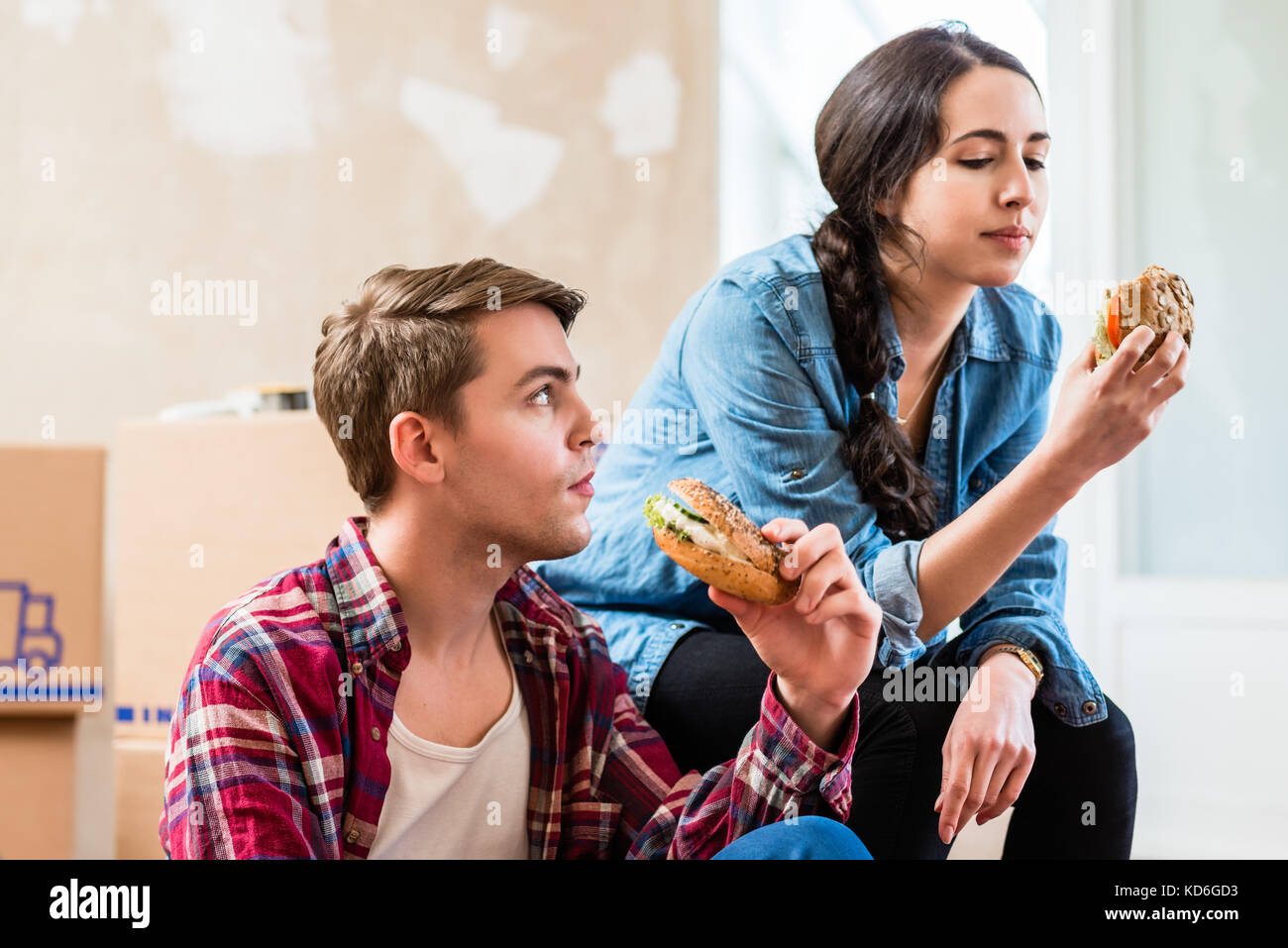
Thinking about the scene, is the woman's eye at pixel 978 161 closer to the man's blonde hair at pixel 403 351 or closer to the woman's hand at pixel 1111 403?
the woman's hand at pixel 1111 403

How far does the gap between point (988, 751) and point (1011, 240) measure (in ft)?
1.47

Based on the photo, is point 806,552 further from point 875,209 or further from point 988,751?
point 875,209

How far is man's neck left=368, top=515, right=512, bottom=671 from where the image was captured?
0.92 metres

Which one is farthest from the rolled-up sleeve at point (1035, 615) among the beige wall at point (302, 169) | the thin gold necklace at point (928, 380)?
the beige wall at point (302, 169)

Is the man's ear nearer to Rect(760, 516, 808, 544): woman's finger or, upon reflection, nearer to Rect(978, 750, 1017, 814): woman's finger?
Rect(760, 516, 808, 544): woman's finger

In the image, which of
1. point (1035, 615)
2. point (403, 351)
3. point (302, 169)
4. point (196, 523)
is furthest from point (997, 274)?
point (302, 169)

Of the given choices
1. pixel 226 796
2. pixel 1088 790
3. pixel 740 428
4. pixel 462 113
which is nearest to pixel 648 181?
pixel 462 113

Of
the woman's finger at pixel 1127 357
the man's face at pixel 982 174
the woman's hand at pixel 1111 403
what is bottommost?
the woman's hand at pixel 1111 403

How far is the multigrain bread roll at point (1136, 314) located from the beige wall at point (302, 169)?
1.27m

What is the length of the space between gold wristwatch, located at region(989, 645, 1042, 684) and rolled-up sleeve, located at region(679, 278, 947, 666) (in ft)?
0.30

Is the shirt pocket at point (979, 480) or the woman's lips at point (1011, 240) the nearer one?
the woman's lips at point (1011, 240)

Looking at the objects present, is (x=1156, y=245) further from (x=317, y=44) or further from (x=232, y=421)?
(x=317, y=44)

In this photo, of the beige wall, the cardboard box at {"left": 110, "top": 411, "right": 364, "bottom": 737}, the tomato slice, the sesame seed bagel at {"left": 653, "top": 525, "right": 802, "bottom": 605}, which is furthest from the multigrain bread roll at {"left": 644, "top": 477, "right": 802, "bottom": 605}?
the beige wall

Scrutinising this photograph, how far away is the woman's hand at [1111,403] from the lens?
874 mm
